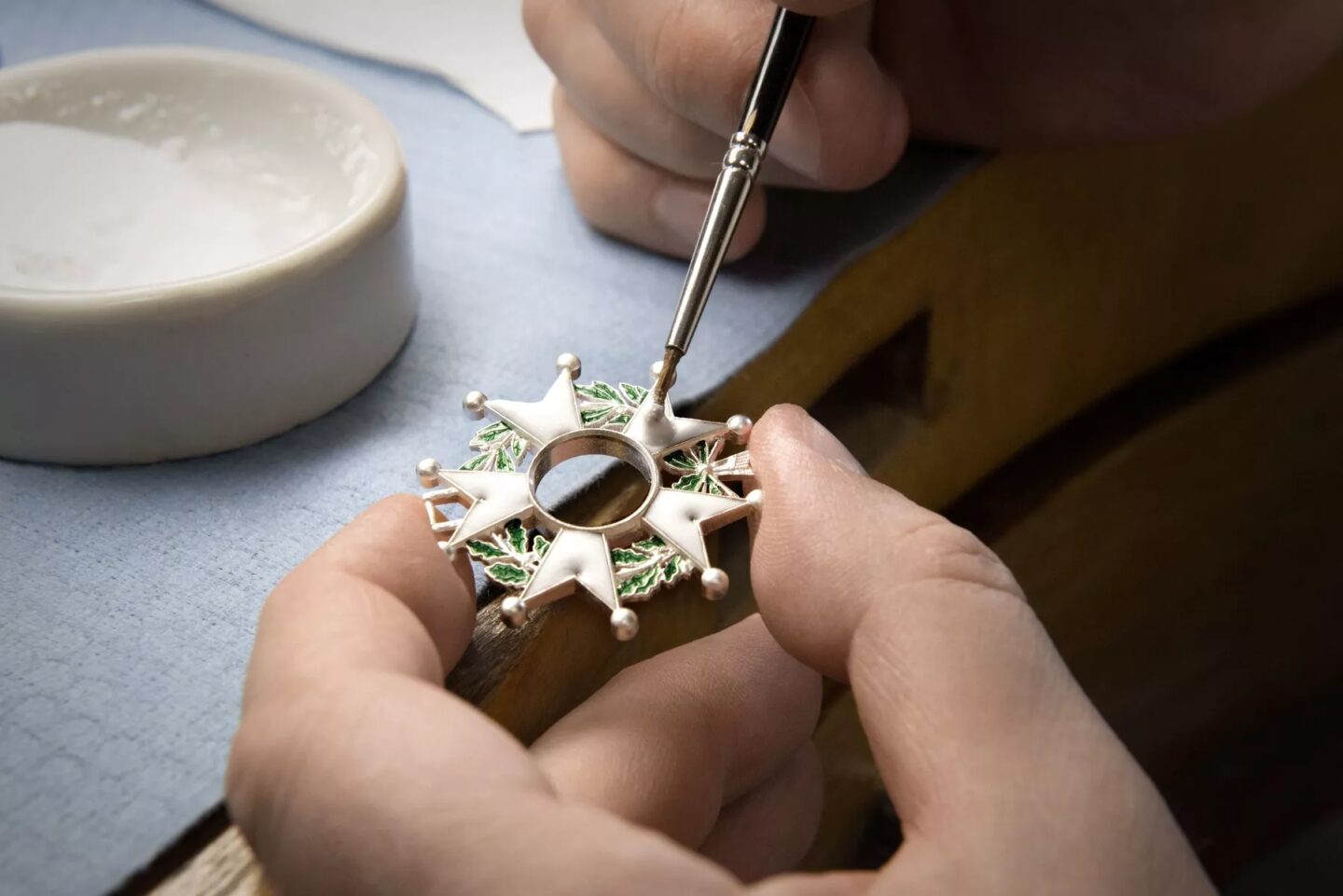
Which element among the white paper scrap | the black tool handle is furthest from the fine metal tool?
the white paper scrap

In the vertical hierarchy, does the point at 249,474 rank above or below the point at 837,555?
below

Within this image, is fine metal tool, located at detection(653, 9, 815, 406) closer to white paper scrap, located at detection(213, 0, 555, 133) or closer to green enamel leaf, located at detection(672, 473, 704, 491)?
green enamel leaf, located at detection(672, 473, 704, 491)

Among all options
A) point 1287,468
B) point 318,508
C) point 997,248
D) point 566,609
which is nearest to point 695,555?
point 566,609

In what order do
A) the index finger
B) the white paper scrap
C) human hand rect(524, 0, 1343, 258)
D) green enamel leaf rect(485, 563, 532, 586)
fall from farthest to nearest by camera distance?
the white paper scrap → human hand rect(524, 0, 1343, 258) → green enamel leaf rect(485, 563, 532, 586) → the index finger

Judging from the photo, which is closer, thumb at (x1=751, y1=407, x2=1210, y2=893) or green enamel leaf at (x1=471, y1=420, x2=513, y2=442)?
thumb at (x1=751, y1=407, x2=1210, y2=893)

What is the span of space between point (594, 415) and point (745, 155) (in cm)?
12

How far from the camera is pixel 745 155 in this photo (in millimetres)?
443

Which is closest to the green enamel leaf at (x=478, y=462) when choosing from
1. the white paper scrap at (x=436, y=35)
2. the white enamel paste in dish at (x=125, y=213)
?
the white enamel paste in dish at (x=125, y=213)

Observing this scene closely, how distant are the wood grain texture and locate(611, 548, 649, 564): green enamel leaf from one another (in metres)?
0.05

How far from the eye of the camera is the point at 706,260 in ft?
1.43

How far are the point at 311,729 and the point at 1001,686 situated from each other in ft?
0.54

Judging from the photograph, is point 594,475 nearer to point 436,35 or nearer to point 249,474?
point 249,474

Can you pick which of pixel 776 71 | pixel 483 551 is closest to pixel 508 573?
pixel 483 551

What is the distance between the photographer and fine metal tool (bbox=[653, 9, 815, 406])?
435mm
